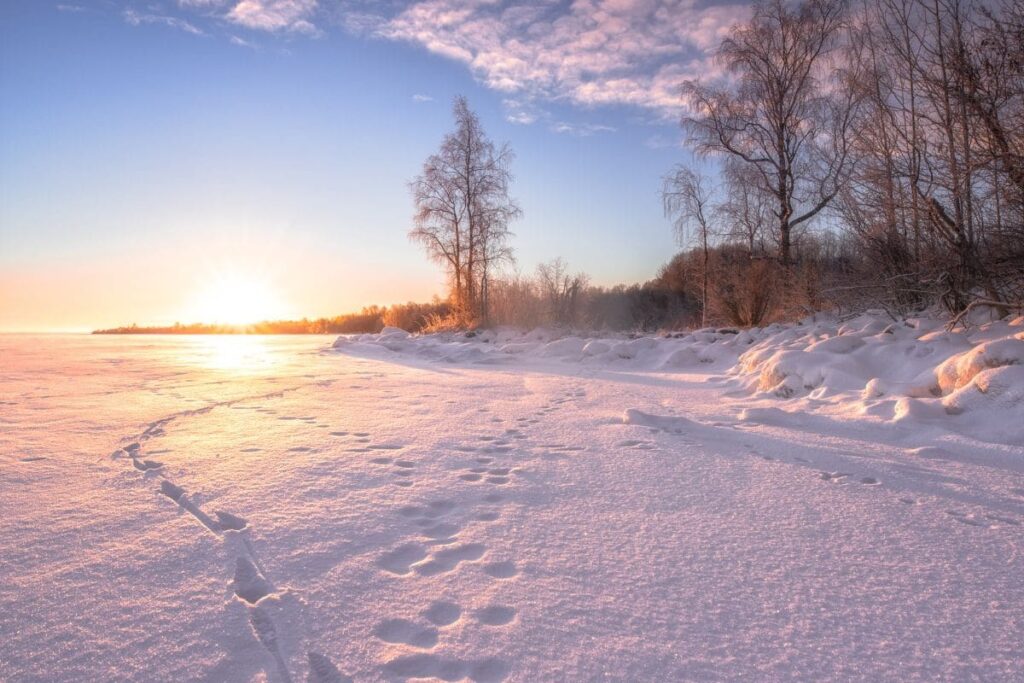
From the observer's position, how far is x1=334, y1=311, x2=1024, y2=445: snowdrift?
2.90 metres

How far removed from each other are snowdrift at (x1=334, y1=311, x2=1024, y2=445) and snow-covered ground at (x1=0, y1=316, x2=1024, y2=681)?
28 mm

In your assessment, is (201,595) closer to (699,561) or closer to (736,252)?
(699,561)

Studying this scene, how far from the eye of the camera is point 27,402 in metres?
3.39

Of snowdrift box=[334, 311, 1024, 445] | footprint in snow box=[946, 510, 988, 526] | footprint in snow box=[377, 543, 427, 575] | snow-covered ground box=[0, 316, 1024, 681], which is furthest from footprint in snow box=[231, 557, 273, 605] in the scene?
snowdrift box=[334, 311, 1024, 445]

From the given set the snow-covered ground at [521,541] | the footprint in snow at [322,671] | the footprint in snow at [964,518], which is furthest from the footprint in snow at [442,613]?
the footprint in snow at [964,518]

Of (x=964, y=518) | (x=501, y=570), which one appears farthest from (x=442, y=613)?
(x=964, y=518)

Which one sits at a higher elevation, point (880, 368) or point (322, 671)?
point (880, 368)

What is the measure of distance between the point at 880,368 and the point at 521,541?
398cm

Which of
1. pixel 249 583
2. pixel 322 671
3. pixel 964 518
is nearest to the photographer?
pixel 322 671

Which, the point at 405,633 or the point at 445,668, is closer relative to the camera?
the point at 445,668

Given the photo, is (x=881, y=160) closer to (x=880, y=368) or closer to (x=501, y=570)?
(x=880, y=368)

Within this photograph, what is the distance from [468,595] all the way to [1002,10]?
560cm

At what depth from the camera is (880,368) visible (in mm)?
4199

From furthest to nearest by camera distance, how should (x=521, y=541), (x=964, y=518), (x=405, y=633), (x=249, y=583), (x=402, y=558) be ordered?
1. (x=964, y=518)
2. (x=521, y=541)
3. (x=402, y=558)
4. (x=249, y=583)
5. (x=405, y=633)
